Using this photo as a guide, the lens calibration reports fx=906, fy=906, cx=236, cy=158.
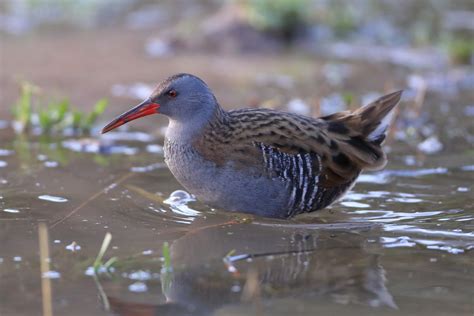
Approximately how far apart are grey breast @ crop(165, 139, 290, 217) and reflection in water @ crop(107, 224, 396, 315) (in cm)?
13

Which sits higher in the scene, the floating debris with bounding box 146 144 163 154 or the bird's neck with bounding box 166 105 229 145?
the bird's neck with bounding box 166 105 229 145

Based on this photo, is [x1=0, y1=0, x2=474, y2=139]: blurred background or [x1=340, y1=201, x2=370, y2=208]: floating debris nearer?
[x1=340, y1=201, x2=370, y2=208]: floating debris

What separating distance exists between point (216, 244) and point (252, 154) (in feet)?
2.04

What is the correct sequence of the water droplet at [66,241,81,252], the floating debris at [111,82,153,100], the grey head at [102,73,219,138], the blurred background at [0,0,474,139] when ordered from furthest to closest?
the blurred background at [0,0,474,139], the floating debris at [111,82,153,100], the grey head at [102,73,219,138], the water droplet at [66,241,81,252]

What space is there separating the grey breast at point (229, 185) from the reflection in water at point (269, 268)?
0.42 feet

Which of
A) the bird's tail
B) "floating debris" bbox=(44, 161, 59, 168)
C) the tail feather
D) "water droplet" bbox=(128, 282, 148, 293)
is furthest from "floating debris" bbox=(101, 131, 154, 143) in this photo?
"water droplet" bbox=(128, 282, 148, 293)

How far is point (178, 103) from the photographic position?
17.5 feet

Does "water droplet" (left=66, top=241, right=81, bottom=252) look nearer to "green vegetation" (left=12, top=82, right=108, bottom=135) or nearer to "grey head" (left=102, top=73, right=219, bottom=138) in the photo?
"grey head" (left=102, top=73, right=219, bottom=138)

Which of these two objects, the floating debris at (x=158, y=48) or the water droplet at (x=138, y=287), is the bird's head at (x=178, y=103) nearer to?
the water droplet at (x=138, y=287)

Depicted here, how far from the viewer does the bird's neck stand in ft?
17.1

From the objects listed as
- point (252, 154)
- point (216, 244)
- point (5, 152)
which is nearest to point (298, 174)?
point (252, 154)

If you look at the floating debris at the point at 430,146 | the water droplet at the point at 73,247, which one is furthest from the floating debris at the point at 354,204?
the water droplet at the point at 73,247

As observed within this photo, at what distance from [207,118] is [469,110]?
11.2 feet

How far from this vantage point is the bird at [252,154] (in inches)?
200
